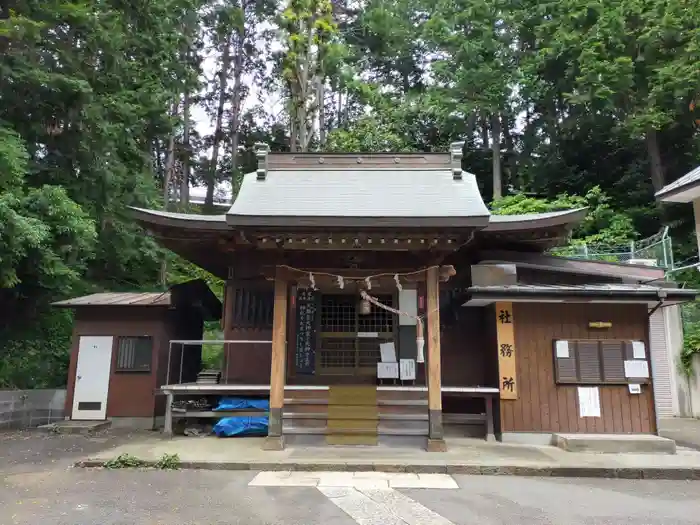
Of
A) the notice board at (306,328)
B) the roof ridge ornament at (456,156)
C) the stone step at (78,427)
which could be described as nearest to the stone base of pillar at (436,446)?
the notice board at (306,328)

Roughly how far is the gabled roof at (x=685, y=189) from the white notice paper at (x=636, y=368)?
431cm

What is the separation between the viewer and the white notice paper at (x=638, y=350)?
8609mm

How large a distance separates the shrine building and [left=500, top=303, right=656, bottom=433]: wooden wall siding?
0.02 m

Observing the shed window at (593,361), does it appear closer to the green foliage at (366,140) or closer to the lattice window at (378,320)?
the lattice window at (378,320)

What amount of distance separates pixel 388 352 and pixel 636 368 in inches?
173

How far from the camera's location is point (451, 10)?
2522 cm

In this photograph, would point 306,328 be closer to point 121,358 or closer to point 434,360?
point 434,360

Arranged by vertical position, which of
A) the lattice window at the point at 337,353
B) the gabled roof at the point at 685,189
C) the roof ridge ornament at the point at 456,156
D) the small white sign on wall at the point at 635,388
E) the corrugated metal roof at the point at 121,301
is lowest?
the small white sign on wall at the point at 635,388

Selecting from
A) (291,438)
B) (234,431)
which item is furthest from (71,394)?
(291,438)

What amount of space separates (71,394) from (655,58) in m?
22.4

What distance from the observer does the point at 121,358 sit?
1049cm

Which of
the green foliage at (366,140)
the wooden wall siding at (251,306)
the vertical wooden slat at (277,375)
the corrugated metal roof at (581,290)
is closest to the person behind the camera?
the vertical wooden slat at (277,375)

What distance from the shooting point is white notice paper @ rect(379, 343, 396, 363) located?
380 inches

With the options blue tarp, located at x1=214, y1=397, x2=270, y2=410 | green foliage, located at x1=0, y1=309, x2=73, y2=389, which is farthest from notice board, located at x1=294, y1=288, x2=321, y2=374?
green foliage, located at x1=0, y1=309, x2=73, y2=389
